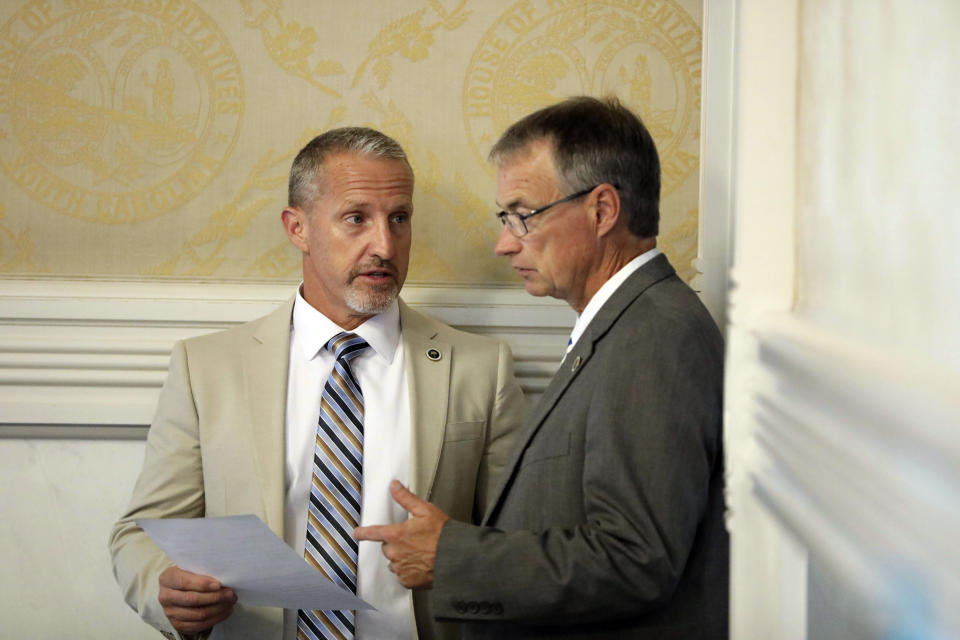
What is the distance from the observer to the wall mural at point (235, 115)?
6.68 feet

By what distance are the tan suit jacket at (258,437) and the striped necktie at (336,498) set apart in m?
0.07

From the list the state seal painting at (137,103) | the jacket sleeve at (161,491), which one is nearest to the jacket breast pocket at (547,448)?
the jacket sleeve at (161,491)

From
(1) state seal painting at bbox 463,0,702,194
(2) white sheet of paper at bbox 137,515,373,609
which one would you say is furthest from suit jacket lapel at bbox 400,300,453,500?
(1) state seal painting at bbox 463,0,702,194

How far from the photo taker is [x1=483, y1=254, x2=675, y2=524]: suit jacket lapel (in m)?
1.34

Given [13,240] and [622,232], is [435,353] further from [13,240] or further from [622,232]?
[13,240]

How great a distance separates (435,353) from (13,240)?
39.9 inches

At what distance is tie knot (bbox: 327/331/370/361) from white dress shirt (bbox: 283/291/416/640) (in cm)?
1

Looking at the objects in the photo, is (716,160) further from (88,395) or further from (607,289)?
(88,395)

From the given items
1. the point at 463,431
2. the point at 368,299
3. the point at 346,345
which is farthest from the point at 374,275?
the point at 463,431

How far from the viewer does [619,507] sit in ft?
3.79

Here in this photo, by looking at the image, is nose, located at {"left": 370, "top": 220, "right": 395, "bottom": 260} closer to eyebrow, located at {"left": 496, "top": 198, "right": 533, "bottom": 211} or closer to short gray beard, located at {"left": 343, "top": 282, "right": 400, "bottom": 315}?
short gray beard, located at {"left": 343, "top": 282, "right": 400, "bottom": 315}

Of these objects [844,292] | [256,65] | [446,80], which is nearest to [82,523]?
→ [256,65]

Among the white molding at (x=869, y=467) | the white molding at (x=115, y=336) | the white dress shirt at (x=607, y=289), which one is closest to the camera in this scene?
the white molding at (x=869, y=467)

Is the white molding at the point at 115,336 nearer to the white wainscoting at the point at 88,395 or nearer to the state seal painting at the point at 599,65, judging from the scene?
the white wainscoting at the point at 88,395
